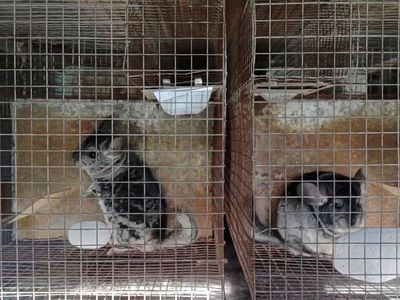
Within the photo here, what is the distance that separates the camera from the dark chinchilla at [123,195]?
2.04 metres

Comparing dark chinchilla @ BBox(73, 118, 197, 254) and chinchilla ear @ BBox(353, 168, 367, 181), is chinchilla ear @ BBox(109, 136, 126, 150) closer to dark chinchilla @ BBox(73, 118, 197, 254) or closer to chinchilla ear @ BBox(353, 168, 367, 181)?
dark chinchilla @ BBox(73, 118, 197, 254)

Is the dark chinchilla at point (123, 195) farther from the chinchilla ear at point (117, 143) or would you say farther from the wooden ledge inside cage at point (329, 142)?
the wooden ledge inside cage at point (329, 142)

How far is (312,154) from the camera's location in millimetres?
2322

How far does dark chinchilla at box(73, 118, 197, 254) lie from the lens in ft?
6.71

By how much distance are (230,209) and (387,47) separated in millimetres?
1352

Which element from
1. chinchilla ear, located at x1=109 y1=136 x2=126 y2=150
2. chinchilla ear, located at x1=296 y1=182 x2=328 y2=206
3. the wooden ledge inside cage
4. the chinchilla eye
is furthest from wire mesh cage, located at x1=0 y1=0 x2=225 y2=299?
the chinchilla eye

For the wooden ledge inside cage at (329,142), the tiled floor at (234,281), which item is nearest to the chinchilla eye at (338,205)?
the wooden ledge inside cage at (329,142)

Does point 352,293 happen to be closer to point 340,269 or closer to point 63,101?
point 340,269

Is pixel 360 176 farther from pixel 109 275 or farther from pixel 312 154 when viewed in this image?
pixel 109 275

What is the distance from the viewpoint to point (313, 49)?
6.84 feet

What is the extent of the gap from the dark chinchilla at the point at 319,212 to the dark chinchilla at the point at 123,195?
50cm

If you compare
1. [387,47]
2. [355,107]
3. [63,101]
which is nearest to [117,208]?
[63,101]

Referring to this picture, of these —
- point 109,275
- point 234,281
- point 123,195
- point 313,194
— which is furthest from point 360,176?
point 109,275

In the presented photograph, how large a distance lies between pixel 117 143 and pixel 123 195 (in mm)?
277
